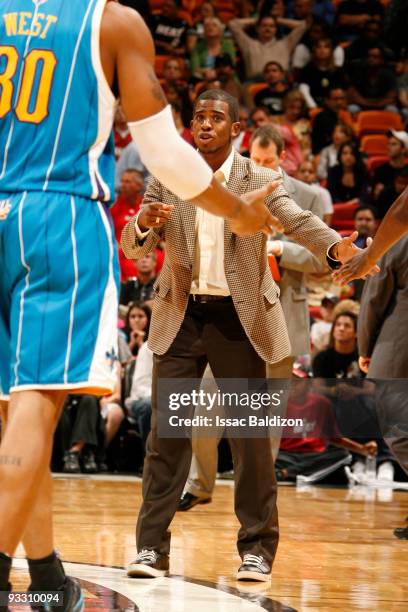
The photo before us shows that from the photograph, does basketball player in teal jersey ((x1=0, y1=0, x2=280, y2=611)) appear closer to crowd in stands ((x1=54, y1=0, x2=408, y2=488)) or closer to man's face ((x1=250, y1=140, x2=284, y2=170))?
man's face ((x1=250, y1=140, x2=284, y2=170))

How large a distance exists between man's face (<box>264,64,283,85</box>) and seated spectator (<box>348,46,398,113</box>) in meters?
1.16

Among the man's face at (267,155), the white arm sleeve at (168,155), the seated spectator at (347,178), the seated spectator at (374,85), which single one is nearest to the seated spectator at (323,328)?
the man's face at (267,155)

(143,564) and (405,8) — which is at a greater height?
(405,8)

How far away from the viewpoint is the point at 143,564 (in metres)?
4.58

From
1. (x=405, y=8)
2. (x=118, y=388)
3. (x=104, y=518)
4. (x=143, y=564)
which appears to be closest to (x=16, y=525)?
(x=143, y=564)

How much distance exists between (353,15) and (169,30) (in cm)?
276

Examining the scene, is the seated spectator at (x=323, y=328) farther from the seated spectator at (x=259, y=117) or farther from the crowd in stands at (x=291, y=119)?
the seated spectator at (x=259, y=117)

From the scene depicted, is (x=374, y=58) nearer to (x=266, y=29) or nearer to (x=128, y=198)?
(x=266, y=29)

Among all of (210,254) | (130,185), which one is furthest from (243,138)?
(210,254)

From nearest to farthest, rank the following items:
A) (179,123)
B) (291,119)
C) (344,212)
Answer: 1. (179,123)
2. (344,212)
3. (291,119)

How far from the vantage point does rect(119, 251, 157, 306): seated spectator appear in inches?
394

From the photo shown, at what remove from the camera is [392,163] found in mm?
13102

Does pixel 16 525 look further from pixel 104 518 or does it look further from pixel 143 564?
pixel 104 518

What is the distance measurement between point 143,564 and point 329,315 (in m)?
5.62
